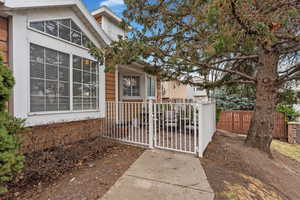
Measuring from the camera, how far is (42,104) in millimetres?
3766

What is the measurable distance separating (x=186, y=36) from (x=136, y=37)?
68.8 inches

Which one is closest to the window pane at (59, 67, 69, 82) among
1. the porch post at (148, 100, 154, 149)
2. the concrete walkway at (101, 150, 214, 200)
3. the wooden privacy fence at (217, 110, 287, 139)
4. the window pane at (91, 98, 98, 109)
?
the window pane at (91, 98, 98, 109)

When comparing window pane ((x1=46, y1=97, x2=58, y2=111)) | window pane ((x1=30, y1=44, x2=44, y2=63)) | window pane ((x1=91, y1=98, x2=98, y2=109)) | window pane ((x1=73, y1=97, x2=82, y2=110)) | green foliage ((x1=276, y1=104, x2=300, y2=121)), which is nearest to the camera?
window pane ((x1=30, y1=44, x2=44, y2=63))

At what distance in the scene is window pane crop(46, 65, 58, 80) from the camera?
3.89 m

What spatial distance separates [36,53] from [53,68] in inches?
19.4

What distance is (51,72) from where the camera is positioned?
13.0 ft

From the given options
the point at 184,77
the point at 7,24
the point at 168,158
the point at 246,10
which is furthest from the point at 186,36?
the point at 7,24

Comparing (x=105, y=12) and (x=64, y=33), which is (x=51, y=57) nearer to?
(x=64, y=33)

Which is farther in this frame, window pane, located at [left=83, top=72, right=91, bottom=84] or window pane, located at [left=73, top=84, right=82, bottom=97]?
window pane, located at [left=83, top=72, right=91, bottom=84]

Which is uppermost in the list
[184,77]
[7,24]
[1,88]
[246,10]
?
[246,10]

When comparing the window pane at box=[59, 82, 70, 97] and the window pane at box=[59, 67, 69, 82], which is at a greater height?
the window pane at box=[59, 67, 69, 82]

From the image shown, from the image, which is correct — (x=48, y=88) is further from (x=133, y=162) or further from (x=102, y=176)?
(x=133, y=162)

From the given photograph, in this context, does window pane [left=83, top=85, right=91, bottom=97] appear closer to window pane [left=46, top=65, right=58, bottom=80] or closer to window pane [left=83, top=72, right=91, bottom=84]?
window pane [left=83, top=72, right=91, bottom=84]

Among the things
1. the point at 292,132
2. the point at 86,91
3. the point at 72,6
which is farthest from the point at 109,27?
the point at 292,132
